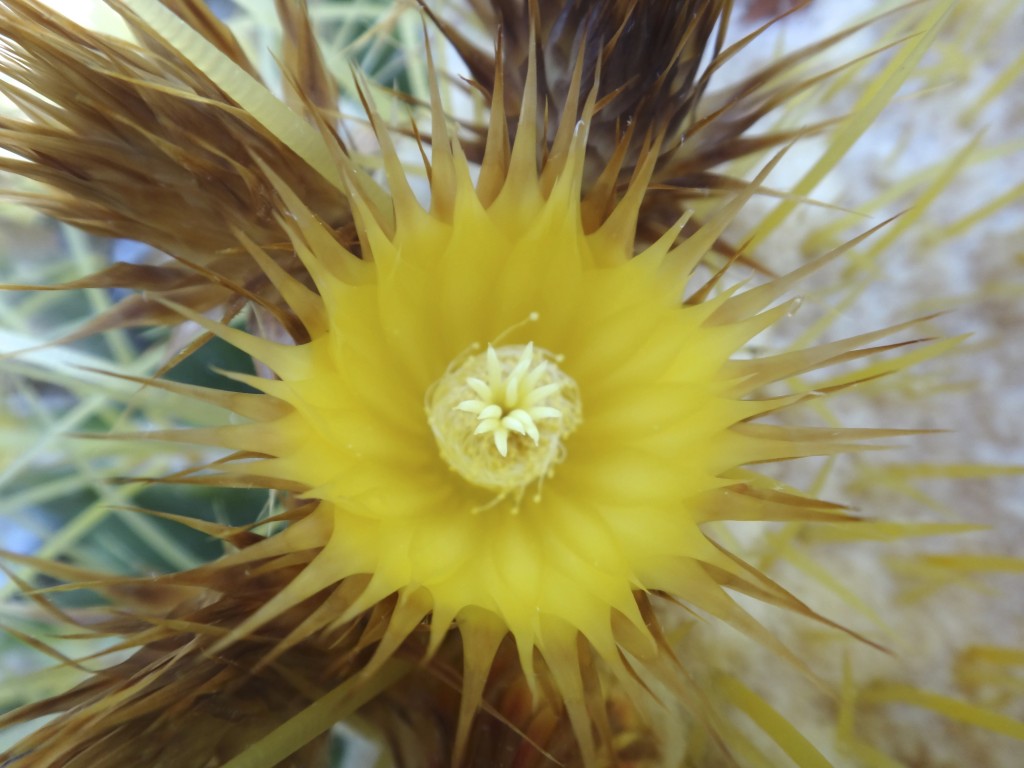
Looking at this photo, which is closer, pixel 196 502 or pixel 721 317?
pixel 721 317

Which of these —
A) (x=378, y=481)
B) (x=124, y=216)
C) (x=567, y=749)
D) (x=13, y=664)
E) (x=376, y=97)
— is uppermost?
(x=376, y=97)

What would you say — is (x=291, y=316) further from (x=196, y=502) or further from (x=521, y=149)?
(x=196, y=502)

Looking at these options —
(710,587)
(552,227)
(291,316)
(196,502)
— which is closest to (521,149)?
(552,227)

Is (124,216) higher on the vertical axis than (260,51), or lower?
lower

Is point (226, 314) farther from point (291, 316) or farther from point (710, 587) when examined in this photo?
point (710, 587)

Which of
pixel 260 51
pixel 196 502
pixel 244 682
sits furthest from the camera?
pixel 260 51

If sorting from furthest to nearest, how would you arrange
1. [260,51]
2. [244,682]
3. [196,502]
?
[260,51], [196,502], [244,682]

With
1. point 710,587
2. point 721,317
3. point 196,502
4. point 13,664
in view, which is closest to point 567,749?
point 710,587
